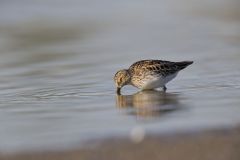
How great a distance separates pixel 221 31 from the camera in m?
20.6

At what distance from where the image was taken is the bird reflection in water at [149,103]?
36.5 ft

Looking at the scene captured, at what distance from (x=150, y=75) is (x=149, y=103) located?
4.15ft

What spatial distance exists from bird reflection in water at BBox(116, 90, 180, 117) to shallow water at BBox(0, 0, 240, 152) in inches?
0.6

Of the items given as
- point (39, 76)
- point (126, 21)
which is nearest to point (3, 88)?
point (39, 76)

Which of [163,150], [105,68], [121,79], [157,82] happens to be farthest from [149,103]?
[105,68]

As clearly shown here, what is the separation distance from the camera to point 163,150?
8727mm

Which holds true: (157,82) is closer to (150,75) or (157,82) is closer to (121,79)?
(150,75)

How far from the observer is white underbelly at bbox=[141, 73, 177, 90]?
42.5 ft

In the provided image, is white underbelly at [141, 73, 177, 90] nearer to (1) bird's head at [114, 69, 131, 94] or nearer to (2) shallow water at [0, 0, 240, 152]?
(2) shallow water at [0, 0, 240, 152]

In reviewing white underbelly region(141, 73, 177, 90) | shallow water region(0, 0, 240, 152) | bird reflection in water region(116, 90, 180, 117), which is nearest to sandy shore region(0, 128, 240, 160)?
shallow water region(0, 0, 240, 152)

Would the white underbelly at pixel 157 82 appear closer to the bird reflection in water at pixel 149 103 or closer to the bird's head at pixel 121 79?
the bird reflection in water at pixel 149 103

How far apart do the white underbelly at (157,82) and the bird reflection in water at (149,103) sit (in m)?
0.08

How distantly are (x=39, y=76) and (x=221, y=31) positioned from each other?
679cm

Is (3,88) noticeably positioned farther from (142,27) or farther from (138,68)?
(142,27)
